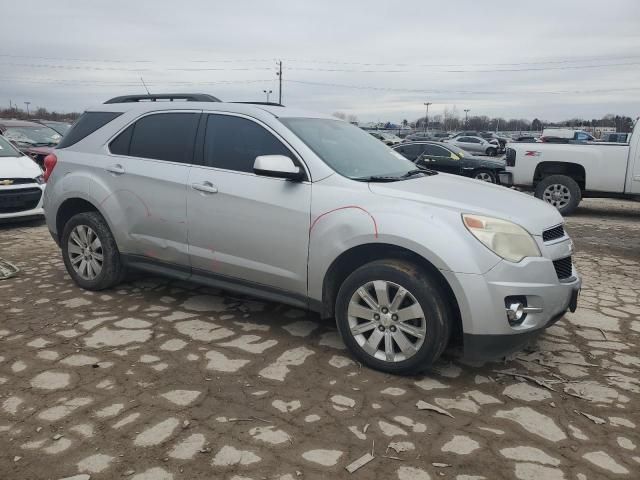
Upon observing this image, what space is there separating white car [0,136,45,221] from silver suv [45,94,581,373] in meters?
3.64

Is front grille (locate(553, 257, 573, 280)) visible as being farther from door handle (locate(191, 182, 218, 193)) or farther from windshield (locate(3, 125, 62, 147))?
windshield (locate(3, 125, 62, 147))

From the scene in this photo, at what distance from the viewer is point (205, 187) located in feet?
13.5

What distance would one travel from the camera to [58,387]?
3240 millimetres

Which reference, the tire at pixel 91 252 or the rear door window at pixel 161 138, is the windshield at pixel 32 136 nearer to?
the tire at pixel 91 252

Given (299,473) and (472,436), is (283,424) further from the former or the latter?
(472,436)

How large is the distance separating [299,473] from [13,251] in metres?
5.85

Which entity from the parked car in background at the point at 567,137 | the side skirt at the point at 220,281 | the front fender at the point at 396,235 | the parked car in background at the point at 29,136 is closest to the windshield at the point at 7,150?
the parked car in background at the point at 29,136

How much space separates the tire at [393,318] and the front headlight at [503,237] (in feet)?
1.32

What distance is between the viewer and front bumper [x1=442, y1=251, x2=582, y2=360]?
10.3 feet

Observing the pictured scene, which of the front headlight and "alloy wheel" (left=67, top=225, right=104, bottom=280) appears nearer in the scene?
the front headlight

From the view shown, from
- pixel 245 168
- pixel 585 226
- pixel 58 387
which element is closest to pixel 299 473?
pixel 58 387

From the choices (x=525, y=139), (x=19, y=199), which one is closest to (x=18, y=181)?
(x=19, y=199)

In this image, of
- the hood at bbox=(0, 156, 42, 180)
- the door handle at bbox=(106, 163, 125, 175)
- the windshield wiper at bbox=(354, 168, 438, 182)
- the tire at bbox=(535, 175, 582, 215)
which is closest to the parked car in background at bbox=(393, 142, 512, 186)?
the tire at bbox=(535, 175, 582, 215)

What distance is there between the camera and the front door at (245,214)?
376cm
